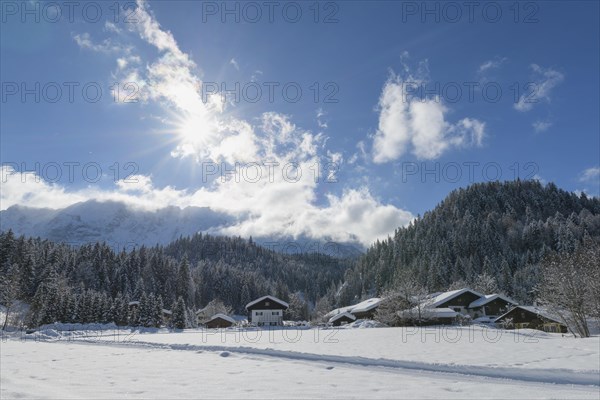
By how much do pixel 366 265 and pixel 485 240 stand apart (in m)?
50.7

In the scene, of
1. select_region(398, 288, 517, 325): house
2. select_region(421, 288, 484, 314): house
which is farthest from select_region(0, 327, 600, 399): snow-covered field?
select_region(421, 288, 484, 314): house

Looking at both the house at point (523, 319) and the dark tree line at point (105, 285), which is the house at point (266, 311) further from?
the house at point (523, 319)

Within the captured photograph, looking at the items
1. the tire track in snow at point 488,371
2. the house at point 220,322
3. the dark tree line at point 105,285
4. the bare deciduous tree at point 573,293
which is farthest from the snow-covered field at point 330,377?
the house at point 220,322

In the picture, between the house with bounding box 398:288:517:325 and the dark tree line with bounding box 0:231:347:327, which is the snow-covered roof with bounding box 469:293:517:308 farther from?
the dark tree line with bounding box 0:231:347:327

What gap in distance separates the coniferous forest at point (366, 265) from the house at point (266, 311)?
14.1 m

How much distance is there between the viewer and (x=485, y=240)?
14062 centimetres

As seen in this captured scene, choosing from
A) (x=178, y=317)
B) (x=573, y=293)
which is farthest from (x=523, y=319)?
(x=178, y=317)

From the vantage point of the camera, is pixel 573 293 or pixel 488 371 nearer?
pixel 488 371

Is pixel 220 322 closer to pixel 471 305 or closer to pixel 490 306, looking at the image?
pixel 471 305

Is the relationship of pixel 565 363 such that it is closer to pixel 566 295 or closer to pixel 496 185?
pixel 566 295

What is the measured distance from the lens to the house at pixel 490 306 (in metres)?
76.6

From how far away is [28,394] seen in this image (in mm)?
9414

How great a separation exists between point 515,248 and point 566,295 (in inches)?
4392

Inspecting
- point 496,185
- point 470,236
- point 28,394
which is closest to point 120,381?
point 28,394
